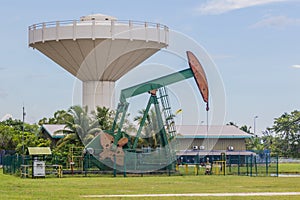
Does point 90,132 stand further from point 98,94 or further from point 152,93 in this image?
point 152,93

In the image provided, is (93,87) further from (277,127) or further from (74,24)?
(277,127)

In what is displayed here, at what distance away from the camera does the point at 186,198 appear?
25844 millimetres

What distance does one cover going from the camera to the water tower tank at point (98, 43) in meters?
61.3

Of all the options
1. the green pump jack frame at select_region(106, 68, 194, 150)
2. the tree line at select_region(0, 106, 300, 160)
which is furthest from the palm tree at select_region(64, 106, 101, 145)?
the green pump jack frame at select_region(106, 68, 194, 150)

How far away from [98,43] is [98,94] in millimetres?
8015

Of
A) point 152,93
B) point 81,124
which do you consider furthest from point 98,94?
point 152,93

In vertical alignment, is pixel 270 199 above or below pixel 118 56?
below

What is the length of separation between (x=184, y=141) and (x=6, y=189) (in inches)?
2745

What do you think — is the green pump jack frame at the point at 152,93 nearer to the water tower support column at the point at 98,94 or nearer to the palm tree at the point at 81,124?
the palm tree at the point at 81,124

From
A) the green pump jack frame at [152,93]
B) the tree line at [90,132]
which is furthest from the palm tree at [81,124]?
the green pump jack frame at [152,93]

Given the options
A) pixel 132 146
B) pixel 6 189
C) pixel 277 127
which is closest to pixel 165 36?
pixel 132 146

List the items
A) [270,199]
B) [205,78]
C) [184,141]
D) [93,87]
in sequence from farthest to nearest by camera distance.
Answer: [184,141] → [93,87] → [205,78] → [270,199]

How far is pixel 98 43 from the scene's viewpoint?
61531 millimetres

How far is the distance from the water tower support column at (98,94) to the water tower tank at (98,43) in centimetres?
190
